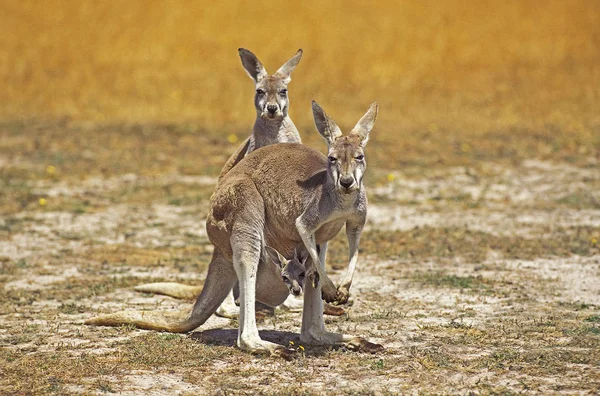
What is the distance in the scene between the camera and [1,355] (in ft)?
18.7

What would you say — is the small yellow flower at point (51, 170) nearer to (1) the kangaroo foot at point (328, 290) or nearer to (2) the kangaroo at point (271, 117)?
(2) the kangaroo at point (271, 117)

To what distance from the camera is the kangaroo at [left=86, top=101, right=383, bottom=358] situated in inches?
213

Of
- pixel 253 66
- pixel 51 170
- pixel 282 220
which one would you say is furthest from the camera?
pixel 51 170

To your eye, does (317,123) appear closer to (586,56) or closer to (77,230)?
(77,230)

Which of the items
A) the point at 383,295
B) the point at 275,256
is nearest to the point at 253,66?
the point at 383,295

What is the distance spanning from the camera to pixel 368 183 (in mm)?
11922

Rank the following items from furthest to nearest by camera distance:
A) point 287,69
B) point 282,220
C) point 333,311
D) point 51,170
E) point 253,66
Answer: point 51,170, point 253,66, point 287,69, point 333,311, point 282,220

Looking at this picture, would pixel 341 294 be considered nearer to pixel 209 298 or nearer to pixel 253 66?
pixel 209 298

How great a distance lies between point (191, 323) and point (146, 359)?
0.67 meters

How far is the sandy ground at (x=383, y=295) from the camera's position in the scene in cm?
517

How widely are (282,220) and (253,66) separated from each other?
8.00ft

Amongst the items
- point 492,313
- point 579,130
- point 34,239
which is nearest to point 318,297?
point 492,313

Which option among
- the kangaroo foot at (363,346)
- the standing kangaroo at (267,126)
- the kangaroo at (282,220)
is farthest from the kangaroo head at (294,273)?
the standing kangaroo at (267,126)

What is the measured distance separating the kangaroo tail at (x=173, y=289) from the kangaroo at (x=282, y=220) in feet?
4.05
